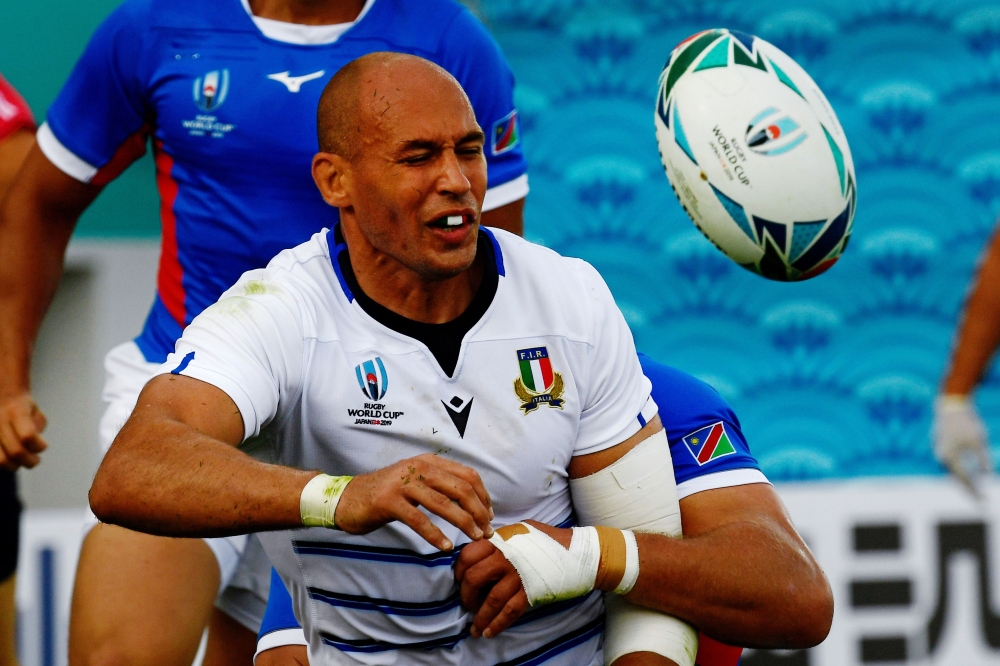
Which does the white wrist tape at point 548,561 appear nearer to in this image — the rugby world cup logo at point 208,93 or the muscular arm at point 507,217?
the muscular arm at point 507,217

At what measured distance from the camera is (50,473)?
Answer: 6.21 meters

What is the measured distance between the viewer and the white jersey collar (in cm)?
312

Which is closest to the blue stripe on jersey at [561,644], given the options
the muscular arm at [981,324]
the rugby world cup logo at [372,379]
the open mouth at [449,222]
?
the rugby world cup logo at [372,379]

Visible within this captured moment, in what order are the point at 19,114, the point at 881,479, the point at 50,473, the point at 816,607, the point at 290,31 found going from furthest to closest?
the point at 50,473 < the point at 881,479 < the point at 19,114 < the point at 290,31 < the point at 816,607

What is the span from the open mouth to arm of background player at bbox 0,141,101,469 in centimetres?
124

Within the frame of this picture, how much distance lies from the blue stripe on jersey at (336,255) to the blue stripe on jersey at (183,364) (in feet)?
1.09

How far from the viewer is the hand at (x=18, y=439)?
305cm

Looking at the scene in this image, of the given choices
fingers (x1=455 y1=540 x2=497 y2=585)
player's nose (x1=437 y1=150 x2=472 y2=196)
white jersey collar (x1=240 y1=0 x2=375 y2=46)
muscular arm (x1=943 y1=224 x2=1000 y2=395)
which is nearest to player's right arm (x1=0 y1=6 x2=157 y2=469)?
white jersey collar (x1=240 y1=0 x2=375 y2=46)

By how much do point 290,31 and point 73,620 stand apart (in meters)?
1.35

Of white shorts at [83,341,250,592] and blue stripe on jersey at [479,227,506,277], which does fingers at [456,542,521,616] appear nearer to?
blue stripe on jersey at [479,227,506,277]

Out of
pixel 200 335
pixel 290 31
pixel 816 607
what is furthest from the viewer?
pixel 290 31

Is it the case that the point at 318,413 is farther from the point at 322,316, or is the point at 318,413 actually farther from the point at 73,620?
the point at 73,620

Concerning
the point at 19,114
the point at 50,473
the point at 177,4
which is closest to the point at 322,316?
the point at 177,4

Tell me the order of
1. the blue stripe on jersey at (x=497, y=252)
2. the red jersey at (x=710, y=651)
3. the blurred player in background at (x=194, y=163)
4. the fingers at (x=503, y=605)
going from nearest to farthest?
the fingers at (x=503, y=605) → the blue stripe on jersey at (x=497, y=252) → the red jersey at (x=710, y=651) → the blurred player in background at (x=194, y=163)
